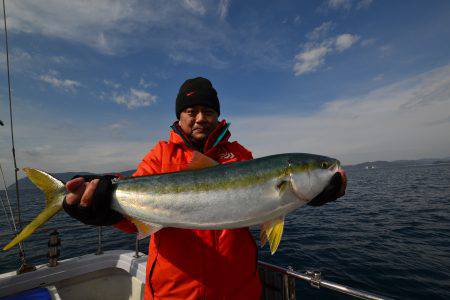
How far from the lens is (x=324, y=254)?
48.3 feet

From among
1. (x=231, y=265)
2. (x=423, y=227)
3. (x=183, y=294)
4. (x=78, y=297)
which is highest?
(x=231, y=265)

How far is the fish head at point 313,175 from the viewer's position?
3.65m

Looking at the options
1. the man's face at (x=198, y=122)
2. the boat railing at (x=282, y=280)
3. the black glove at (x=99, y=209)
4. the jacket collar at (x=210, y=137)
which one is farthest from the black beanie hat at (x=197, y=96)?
the boat railing at (x=282, y=280)

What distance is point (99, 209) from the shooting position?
364 centimetres

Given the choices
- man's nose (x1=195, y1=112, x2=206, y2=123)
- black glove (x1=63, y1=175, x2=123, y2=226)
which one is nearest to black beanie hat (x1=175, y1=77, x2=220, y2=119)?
man's nose (x1=195, y1=112, x2=206, y2=123)

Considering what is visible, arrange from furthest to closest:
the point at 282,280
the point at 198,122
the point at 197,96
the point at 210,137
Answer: the point at 282,280
the point at 197,96
the point at 198,122
the point at 210,137

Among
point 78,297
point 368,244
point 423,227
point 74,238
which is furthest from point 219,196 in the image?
point 74,238

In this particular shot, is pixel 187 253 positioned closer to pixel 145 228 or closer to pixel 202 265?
pixel 202 265

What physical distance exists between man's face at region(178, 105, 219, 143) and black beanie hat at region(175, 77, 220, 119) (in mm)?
100

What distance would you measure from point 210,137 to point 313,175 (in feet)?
6.39

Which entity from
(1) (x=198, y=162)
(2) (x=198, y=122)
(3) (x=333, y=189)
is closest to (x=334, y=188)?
(3) (x=333, y=189)

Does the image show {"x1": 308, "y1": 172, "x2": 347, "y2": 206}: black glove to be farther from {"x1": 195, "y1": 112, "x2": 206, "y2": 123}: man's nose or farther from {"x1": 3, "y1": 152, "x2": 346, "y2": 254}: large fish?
{"x1": 195, "y1": 112, "x2": 206, "y2": 123}: man's nose

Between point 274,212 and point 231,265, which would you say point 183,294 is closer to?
point 231,265

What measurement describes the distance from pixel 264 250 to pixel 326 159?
1323 cm
